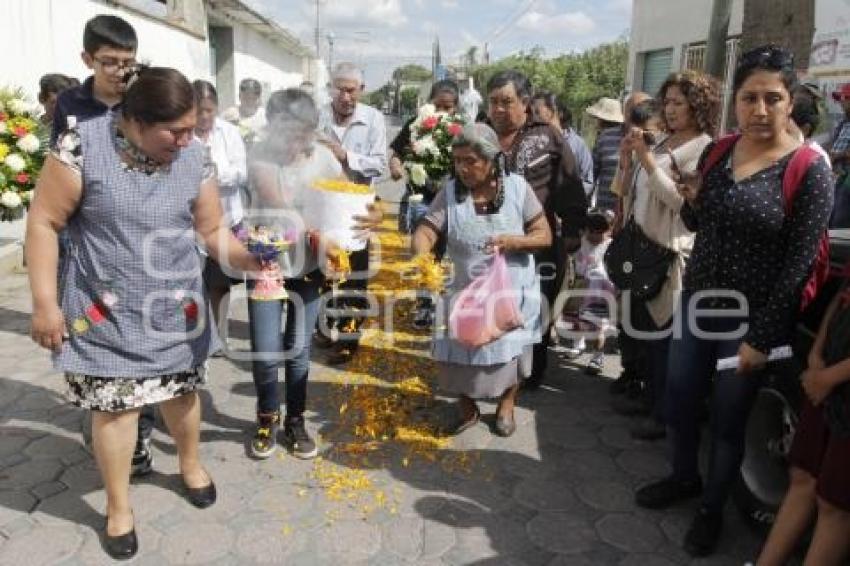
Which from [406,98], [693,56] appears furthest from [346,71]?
[406,98]

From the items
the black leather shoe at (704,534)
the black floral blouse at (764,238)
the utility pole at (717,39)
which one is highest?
the utility pole at (717,39)

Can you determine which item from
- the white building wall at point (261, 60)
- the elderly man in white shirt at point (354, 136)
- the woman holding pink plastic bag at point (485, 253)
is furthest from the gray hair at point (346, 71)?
the white building wall at point (261, 60)

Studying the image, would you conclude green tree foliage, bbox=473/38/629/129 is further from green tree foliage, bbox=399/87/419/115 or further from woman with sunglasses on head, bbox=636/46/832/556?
green tree foliage, bbox=399/87/419/115

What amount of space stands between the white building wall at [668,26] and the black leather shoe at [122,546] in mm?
13792

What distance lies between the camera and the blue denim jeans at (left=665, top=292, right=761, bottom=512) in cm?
287

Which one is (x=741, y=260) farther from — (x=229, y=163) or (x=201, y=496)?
(x=229, y=163)

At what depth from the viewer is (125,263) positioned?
2.74m

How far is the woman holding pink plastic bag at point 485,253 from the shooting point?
372cm

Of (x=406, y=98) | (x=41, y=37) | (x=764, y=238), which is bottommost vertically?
(x=764, y=238)

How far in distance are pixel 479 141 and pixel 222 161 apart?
6.18 feet

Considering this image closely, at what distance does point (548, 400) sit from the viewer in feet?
15.7

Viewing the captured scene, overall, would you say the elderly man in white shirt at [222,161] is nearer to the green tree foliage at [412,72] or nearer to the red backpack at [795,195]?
the red backpack at [795,195]

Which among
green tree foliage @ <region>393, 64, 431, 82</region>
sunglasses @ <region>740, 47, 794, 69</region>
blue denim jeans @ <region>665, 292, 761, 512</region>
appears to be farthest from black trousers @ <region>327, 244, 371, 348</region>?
green tree foliage @ <region>393, 64, 431, 82</region>

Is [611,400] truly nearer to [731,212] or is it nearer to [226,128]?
[731,212]
